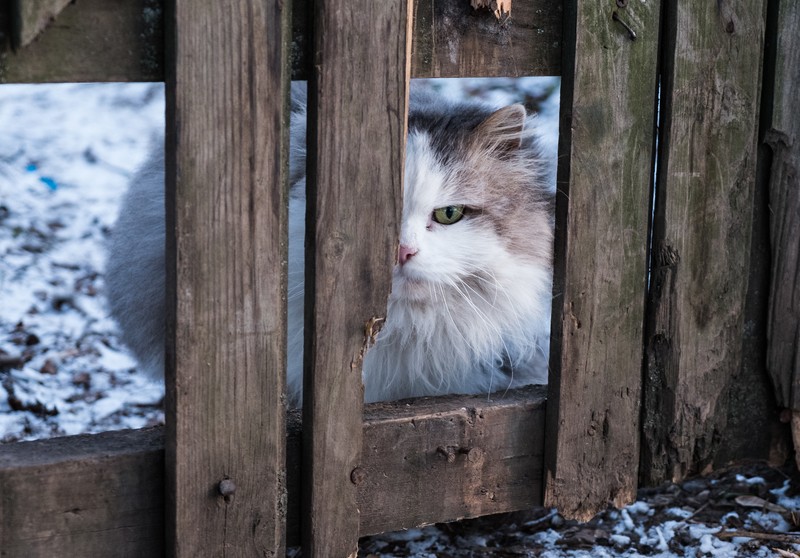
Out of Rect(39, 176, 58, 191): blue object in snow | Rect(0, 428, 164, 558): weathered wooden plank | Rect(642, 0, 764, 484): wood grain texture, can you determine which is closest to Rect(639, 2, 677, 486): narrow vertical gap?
Rect(642, 0, 764, 484): wood grain texture

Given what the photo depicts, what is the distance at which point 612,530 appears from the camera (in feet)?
8.64

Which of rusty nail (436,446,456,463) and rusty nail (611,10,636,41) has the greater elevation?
rusty nail (611,10,636,41)

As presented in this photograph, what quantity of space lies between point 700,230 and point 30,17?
59.4 inches

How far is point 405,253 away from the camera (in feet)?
7.25

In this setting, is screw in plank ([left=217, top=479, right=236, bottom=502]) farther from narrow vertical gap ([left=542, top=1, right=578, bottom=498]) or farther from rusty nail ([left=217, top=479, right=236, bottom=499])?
narrow vertical gap ([left=542, top=1, right=578, bottom=498])

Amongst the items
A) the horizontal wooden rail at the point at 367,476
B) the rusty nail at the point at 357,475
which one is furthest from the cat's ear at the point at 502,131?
the rusty nail at the point at 357,475

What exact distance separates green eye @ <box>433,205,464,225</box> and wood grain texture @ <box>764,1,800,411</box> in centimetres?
76

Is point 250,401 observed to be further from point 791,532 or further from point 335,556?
point 791,532

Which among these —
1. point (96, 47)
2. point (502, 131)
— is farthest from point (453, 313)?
point (96, 47)

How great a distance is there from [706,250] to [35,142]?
354 centimetres

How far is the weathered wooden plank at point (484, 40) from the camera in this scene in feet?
6.10

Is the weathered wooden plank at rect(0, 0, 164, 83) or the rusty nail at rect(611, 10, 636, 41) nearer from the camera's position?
the weathered wooden plank at rect(0, 0, 164, 83)

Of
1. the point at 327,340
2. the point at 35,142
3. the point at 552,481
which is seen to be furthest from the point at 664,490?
the point at 35,142

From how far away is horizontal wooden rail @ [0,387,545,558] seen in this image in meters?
1.70
